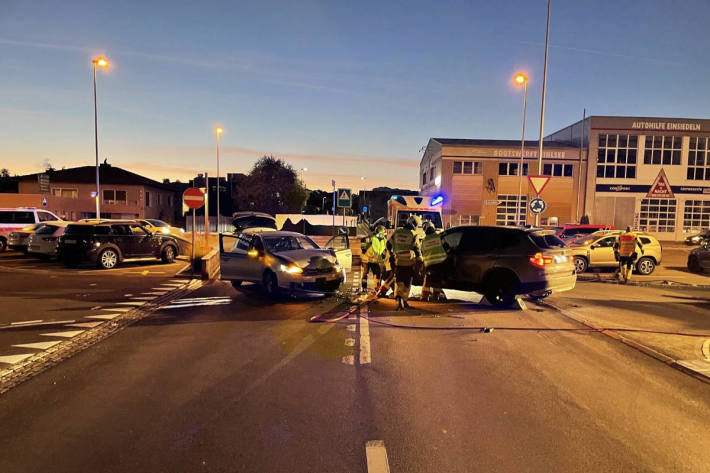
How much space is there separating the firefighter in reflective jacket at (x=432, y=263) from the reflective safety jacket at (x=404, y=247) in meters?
0.49

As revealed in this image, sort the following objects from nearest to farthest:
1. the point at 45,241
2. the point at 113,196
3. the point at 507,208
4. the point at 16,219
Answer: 1. the point at 45,241
2. the point at 16,219
3. the point at 507,208
4. the point at 113,196

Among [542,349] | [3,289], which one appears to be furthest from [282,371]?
[3,289]

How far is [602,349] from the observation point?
266 inches

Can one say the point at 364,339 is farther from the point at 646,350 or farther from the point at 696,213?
the point at 696,213

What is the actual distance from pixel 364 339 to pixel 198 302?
15.8ft

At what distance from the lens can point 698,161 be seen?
3838cm

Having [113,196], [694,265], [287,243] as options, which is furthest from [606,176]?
[113,196]

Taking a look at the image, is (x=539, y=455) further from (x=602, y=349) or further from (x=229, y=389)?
(x=602, y=349)

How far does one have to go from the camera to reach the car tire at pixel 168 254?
18.2 m

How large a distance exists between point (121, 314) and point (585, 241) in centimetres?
1536

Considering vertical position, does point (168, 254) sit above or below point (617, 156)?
below

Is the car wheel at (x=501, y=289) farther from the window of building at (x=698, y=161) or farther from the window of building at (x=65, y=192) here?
the window of building at (x=65, y=192)

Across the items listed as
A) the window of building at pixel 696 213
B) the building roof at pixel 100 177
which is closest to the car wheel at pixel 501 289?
the window of building at pixel 696 213

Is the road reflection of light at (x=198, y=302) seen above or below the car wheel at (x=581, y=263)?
below
